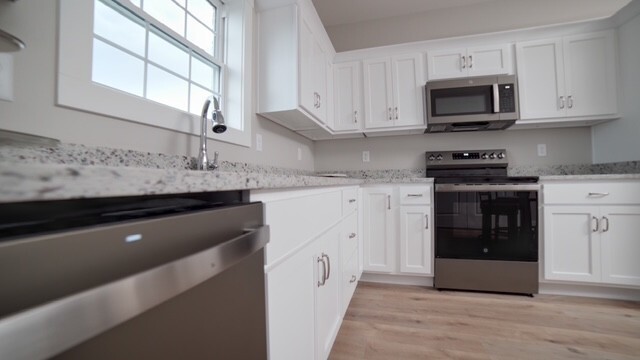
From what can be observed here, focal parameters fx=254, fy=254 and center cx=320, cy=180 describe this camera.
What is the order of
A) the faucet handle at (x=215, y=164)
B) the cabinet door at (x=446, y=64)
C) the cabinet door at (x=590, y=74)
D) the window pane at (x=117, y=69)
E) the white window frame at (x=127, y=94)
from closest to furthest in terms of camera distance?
the white window frame at (x=127, y=94), the window pane at (x=117, y=69), the faucet handle at (x=215, y=164), the cabinet door at (x=590, y=74), the cabinet door at (x=446, y=64)

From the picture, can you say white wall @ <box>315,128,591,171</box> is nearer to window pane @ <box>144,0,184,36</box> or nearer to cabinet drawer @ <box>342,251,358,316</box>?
cabinet drawer @ <box>342,251,358,316</box>

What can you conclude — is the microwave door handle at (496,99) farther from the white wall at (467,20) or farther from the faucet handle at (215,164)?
the faucet handle at (215,164)

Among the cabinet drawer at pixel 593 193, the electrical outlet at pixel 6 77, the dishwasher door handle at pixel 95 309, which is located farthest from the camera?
the cabinet drawer at pixel 593 193

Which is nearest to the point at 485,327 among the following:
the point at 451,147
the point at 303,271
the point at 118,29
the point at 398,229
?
the point at 398,229

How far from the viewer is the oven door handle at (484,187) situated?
2.00 meters

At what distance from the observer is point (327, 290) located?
115 centimetres

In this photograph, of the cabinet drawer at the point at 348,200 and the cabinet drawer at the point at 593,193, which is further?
the cabinet drawer at the point at 593,193

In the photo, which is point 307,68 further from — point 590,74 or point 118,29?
point 590,74

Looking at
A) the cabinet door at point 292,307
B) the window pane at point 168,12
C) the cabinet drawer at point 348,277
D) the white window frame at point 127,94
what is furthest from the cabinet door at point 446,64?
the cabinet door at point 292,307

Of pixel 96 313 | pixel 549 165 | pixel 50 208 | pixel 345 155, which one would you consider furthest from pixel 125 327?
pixel 549 165

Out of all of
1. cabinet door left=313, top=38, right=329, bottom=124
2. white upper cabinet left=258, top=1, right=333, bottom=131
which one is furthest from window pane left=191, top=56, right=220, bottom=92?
cabinet door left=313, top=38, right=329, bottom=124

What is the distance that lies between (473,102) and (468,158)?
558mm

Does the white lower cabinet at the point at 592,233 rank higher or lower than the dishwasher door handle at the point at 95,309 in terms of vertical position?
lower

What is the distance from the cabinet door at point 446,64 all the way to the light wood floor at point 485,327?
6.43ft
